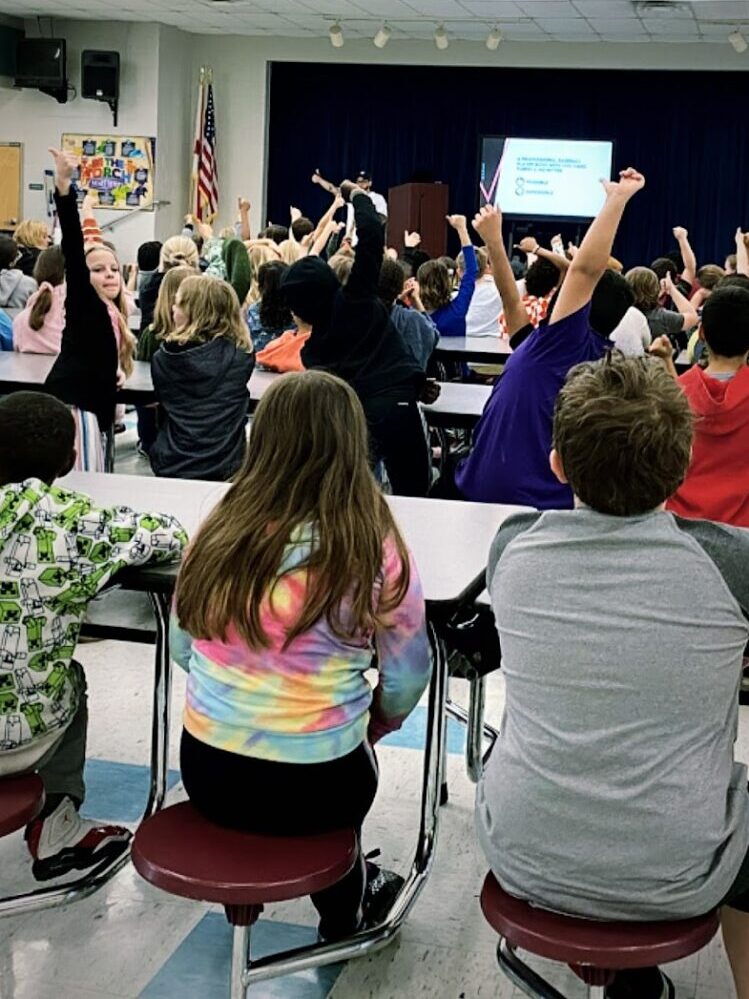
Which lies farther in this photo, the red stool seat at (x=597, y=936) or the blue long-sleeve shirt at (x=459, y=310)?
the blue long-sleeve shirt at (x=459, y=310)

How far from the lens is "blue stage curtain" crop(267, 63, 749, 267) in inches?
600

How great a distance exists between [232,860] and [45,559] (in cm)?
62

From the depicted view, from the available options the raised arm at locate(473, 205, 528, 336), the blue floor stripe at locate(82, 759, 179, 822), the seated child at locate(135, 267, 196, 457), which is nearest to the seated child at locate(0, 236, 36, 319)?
the seated child at locate(135, 267, 196, 457)

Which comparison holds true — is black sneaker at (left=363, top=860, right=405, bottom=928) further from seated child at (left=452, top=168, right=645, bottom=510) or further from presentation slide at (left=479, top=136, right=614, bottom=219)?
presentation slide at (left=479, top=136, right=614, bottom=219)

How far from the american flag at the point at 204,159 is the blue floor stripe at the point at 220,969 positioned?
44.5ft

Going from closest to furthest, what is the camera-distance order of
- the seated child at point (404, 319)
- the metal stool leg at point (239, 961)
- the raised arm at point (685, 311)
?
the metal stool leg at point (239, 961)
the seated child at point (404, 319)
the raised arm at point (685, 311)

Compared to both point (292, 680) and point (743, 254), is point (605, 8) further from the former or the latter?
point (292, 680)

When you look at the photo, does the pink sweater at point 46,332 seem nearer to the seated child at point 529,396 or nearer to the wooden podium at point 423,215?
the seated child at point 529,396

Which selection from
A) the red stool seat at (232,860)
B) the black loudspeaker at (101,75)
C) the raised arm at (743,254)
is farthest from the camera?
the black loudspeaker at (101,75)

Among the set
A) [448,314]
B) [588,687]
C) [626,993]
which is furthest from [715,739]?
[448,314]

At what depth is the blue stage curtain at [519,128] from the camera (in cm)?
1523

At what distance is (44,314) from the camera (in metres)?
5.57

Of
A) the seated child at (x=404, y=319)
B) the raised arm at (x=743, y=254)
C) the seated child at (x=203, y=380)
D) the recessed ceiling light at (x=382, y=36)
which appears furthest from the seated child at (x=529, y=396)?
the recessed ceiling light at (x=382, y=36)

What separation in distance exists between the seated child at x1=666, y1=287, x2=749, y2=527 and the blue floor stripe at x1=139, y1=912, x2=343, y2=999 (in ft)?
4.34
